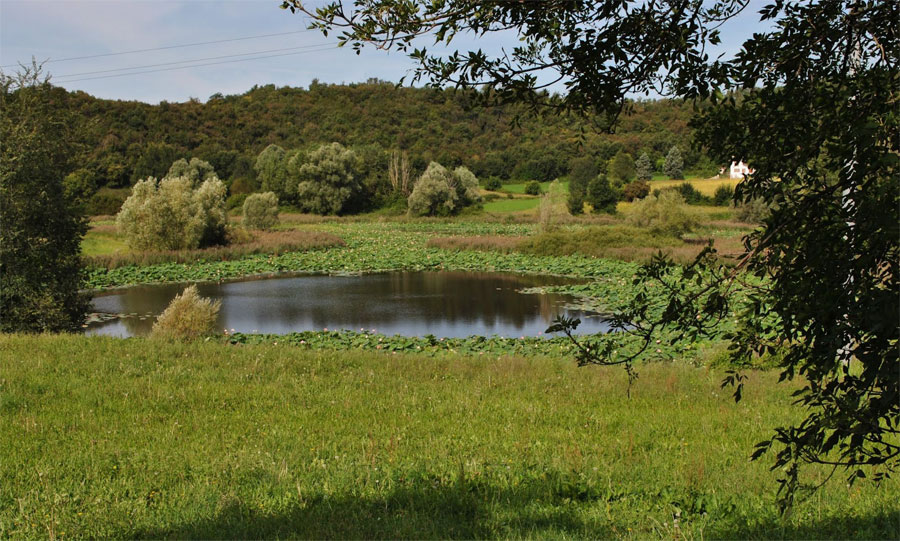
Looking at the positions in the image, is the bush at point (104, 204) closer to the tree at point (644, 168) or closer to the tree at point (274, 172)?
the tree at point (274, 172)

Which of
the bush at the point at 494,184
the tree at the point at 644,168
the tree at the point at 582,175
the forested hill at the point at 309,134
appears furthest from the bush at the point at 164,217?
the bush at the point at 494,184

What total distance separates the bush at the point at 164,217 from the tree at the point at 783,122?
2896 cm

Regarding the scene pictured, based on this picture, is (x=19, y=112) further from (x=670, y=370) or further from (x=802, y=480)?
(x=802, y=480)

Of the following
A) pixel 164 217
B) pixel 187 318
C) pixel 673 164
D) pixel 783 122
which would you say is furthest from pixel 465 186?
pixel 783 122

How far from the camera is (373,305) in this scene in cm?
1978

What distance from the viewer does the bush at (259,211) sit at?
41000 millimetres

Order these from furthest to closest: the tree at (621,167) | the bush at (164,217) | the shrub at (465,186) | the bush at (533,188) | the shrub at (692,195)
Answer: the bush at (533,188) → the tree at (621,167) → the shrub at (465,186) → the shrub at (692,195) → the bush at (164,217)

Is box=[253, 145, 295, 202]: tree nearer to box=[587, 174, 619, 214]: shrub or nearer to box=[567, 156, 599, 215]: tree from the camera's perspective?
box=[567, 156, 599, 215]: tree

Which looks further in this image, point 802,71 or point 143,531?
point 143,531

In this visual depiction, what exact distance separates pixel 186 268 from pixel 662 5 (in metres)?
26.5

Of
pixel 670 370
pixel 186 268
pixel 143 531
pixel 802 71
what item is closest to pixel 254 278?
pixel 186 268

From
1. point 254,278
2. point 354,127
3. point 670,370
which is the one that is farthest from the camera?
point 354,127

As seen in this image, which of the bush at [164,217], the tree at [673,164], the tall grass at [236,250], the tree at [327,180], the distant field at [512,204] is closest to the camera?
the tall grass at [236,250]

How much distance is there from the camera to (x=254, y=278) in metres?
26.1
